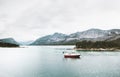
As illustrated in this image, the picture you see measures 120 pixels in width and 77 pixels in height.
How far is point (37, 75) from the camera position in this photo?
73500 millimetres

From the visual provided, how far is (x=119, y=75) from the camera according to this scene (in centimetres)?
6994

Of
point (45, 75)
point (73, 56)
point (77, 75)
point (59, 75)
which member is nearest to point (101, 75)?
point (77, 75)

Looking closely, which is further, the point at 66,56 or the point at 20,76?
the point at 66,56

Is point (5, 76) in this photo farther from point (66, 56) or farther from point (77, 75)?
point (66, 56)

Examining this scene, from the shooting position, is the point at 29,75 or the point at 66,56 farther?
the point at 66,56

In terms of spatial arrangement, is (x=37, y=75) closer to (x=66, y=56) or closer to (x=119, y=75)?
(x=119, y=75)

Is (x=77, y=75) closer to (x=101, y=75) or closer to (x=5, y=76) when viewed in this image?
(x=101, y=75)

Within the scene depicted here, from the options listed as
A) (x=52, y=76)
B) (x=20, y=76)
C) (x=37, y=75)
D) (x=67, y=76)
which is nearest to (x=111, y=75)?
(x=67, y=76)

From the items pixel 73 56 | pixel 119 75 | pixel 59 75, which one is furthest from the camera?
pixel 73 56

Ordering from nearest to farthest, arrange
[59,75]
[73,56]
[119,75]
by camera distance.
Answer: [119,75] → [59,75] → [73,56]

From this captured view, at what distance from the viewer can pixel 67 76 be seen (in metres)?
72.1

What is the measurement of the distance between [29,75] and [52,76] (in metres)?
7.76

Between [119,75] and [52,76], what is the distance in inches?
849

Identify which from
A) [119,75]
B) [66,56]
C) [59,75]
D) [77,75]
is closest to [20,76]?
[59,75]
